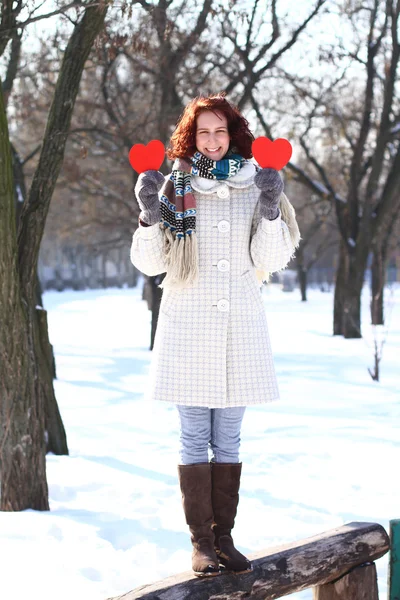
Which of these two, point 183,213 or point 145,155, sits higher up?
point 145,155

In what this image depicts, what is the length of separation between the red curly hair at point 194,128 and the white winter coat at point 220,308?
15cm

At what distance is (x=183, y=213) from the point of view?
2781mm

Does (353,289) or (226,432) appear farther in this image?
(353,289)

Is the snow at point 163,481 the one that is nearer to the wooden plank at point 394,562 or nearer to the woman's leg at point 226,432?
the wooden plank at point 394,562

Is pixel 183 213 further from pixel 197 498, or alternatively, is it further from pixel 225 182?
pixel 197 498

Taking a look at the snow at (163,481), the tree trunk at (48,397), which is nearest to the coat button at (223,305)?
the snow at (163,481)

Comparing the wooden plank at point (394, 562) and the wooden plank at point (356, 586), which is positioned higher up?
the wooden plank at point (394, 562)

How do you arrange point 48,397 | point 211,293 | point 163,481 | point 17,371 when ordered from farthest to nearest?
1. point 48,397
2. point 163,481
3. point 17,371
4. point 211,293

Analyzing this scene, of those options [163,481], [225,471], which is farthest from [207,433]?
[163,481]

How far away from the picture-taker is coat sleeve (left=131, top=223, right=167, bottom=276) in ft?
9.09

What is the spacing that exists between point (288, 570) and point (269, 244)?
1.24 metres

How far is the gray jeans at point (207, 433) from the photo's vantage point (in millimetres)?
2811

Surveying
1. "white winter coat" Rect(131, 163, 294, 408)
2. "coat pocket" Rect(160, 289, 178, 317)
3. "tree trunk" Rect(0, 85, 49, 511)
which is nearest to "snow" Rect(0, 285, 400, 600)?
"tree trunk" Rect(0, 85, 49, 511)

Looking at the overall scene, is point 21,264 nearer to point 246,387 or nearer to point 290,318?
point 246,387
